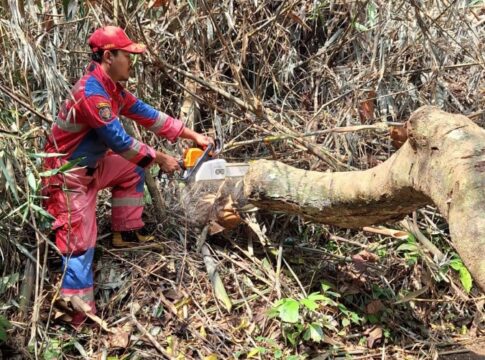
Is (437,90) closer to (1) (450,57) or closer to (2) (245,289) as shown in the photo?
(1) (450,57)

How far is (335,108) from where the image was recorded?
446cm

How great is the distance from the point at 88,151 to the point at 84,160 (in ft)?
0.18

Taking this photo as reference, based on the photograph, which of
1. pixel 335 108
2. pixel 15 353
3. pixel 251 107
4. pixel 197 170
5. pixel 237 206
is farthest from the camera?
pixel 335 108

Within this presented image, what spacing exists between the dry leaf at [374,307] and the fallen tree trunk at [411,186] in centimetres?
57

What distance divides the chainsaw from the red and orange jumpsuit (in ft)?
0.71

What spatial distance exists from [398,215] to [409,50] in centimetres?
213

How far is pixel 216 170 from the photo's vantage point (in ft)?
11.0

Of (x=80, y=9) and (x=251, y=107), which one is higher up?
(x=80, y=9)

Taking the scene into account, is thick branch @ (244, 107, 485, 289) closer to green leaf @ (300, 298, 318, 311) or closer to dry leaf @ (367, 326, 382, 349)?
green leaf @ (300, 298, 318, 311)

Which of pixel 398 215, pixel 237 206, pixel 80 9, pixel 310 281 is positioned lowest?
pixel 310 281

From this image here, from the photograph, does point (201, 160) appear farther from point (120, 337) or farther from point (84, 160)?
point (120, 337)

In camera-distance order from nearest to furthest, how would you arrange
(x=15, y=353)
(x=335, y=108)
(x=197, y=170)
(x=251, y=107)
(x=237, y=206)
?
1. (x=15, y=353)
2. (x=197, y=170)
3. (x=237, y=206)
4. (x=251, y=107)
5. (x=335, y=108)

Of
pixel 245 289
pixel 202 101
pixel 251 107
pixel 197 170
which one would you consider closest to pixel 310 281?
pixel 245 289

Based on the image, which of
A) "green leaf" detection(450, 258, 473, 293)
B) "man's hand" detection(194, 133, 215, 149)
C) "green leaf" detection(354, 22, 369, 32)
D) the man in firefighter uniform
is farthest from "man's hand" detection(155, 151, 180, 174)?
"green leaf" detection(354, 22, 369, 32)
